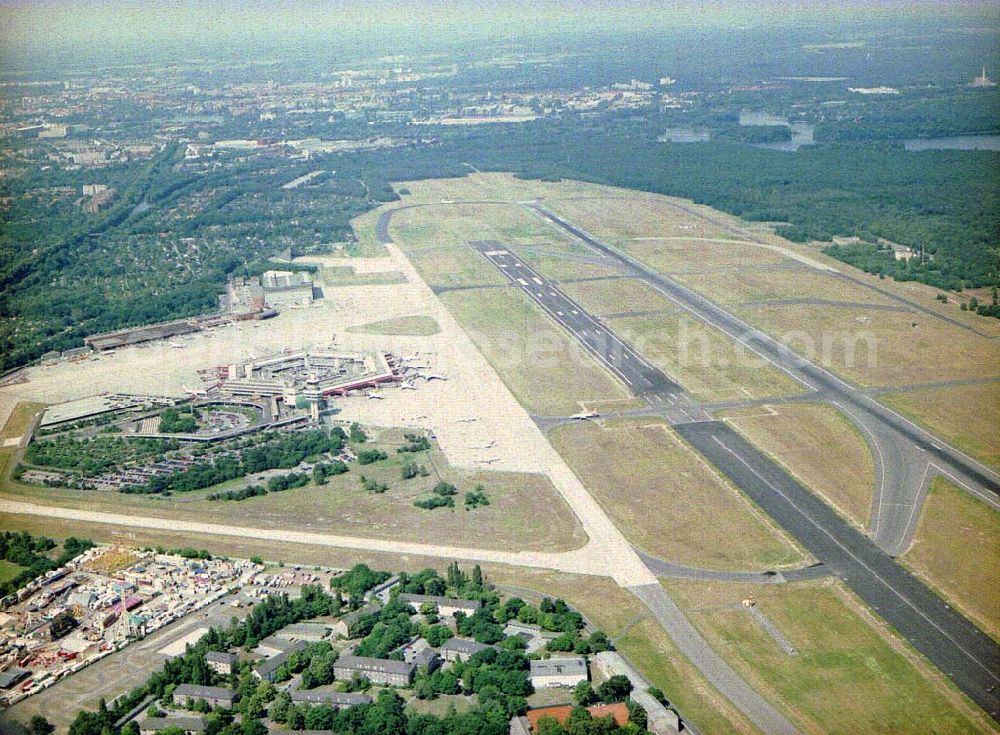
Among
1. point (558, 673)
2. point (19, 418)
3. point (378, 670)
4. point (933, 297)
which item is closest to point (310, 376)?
point (19, 418)

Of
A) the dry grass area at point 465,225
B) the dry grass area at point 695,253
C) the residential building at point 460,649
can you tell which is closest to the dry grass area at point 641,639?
the residential building at point 460,649

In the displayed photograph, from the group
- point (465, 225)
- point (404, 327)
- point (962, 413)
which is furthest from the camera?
point (465, 225)

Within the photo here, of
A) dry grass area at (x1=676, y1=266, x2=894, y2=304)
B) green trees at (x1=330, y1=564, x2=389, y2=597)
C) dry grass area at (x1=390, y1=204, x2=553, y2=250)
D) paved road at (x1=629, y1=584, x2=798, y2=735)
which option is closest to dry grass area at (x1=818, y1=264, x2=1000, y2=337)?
dry grass area at (x1=676, y1=266, x2=894, y2=304)

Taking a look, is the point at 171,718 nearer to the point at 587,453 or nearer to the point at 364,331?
the point at 587,453

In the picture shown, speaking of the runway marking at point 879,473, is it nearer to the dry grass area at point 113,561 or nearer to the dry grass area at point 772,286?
the dry grass area at point 772,286

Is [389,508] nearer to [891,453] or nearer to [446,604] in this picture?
[446,604]

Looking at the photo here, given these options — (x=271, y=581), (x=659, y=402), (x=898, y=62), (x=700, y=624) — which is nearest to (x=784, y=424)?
(x=659, y=402)
